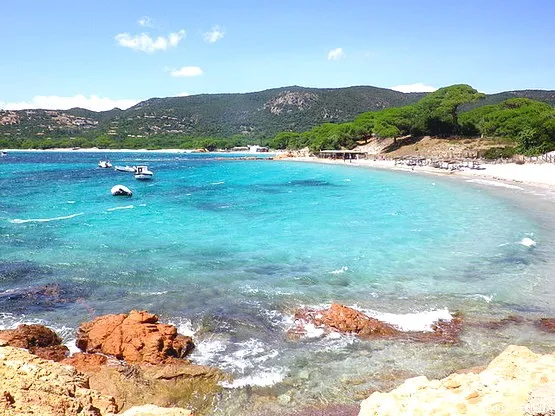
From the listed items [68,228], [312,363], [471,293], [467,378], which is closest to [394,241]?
[471,293]

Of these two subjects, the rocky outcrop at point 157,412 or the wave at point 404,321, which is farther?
the wave at point 404,321

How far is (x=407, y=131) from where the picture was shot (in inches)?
4414

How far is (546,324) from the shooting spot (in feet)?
42.0

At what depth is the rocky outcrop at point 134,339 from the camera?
10805mm

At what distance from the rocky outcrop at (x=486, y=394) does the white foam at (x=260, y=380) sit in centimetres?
381

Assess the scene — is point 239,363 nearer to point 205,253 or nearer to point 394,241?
point 205,253

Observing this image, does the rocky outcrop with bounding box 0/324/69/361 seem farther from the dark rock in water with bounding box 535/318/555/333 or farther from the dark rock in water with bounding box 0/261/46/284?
the dark rock in water with bounding box 535/318/555/333

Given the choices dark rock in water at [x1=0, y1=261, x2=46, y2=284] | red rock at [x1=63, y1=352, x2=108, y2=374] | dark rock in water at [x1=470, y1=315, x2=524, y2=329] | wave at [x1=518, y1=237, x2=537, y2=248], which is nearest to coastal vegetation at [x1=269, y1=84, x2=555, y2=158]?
wave at [x1=518, y1=237, x2=537, y2=248]

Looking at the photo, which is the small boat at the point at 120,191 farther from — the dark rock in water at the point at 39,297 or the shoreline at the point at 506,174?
the shoreline at the point at 506,174

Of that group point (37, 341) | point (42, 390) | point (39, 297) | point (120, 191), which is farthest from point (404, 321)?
point (120, 191)

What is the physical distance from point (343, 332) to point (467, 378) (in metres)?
5.73

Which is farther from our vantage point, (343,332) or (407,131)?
(407,131)

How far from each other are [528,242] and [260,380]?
62.6 ft

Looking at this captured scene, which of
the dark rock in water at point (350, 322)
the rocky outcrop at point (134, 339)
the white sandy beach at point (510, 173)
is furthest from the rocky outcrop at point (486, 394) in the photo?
the white sandy beach at point (510, 173)
